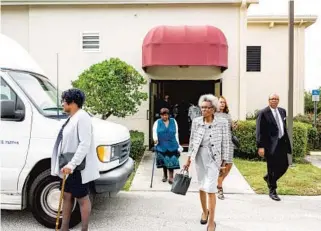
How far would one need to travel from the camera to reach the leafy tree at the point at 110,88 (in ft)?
35.0

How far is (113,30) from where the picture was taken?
13.0 m

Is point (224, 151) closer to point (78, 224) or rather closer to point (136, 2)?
point (78, 224)

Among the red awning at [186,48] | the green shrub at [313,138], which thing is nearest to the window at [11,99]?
the red awning at [186,48]

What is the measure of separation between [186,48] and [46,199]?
727 centimetres

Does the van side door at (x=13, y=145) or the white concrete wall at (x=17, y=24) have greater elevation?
the white concrete wall at (x=17, y=24)

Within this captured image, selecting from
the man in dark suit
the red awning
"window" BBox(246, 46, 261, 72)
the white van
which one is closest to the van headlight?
the white van

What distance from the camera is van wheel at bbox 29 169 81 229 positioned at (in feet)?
17.3

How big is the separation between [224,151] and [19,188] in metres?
2.78

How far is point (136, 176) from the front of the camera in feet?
29.0

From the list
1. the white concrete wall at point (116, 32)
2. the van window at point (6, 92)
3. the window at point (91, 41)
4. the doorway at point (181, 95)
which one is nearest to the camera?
the van window at point (6, 92)

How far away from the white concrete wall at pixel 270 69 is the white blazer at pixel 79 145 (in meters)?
12.1

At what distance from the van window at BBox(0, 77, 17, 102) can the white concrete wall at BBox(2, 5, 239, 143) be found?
7.57 m

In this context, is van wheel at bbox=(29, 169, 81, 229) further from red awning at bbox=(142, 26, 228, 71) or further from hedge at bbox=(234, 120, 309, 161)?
hedge at bbox=(234, 120, 309, 161)

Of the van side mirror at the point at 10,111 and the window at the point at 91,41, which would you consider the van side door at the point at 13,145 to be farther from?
the window at the point at 91,41
